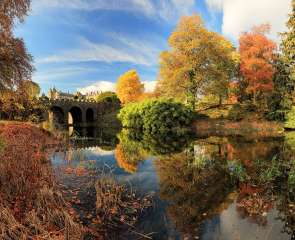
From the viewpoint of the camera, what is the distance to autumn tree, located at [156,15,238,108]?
39938 millimetres

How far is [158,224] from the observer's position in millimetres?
7406

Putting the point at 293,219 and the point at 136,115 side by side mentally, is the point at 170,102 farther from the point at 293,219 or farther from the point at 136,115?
the point at 293,219

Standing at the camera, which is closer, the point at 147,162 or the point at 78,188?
the point at 78,188

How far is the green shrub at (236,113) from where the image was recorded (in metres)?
40.3

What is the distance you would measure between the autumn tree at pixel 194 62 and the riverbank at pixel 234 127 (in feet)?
13.1

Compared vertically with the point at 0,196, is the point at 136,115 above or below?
above

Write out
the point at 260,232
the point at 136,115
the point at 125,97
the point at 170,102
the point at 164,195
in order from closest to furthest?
the point at 260,232 < the point at 164,195 < the point at 170,102 < the point at 136,115 < the point at 125,97

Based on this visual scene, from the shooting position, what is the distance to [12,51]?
2133 centimetres

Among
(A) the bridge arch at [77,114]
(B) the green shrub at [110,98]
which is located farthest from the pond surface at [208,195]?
(B) the green shrub at [110,98]

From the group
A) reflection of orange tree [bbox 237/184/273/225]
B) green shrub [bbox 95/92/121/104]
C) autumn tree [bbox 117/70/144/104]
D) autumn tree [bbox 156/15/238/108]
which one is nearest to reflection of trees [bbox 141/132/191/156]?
reflection of orange tree [bbox 237/184/273/225]

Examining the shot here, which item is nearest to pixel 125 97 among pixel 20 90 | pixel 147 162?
pixel 20 90

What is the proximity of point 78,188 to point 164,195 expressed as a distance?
3.20m

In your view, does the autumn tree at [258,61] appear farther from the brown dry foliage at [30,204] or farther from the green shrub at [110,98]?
the green shrub at [110,98]

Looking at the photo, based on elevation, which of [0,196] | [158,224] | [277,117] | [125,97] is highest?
[125,97]
